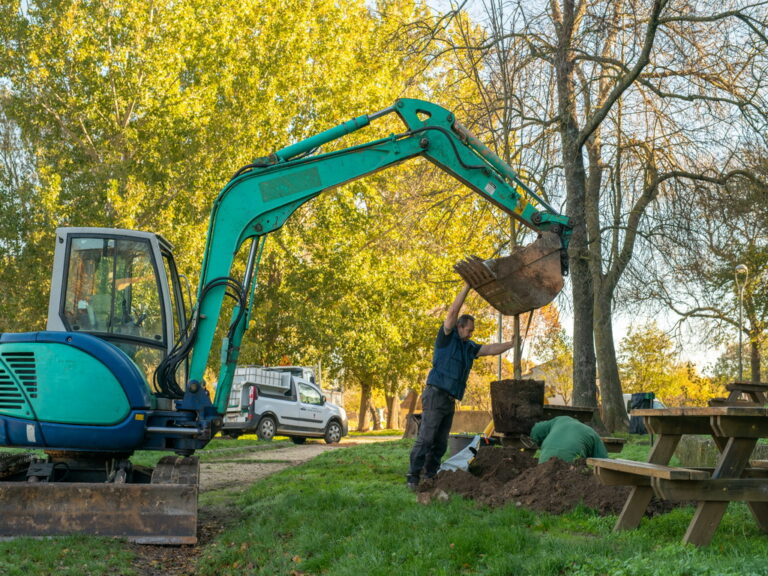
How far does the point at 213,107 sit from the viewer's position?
28.8 meters

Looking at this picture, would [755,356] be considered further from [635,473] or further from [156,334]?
[635,473]

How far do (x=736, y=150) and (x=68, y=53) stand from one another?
764 inches

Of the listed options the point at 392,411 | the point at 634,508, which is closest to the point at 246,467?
the point at 634,508

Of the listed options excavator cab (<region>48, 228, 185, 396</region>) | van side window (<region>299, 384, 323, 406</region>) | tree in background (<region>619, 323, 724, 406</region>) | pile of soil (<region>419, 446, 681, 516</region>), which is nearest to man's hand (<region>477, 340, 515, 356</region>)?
pile of soil (<region>419, 446, 681, 516</region>)

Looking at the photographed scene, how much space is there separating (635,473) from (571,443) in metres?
2.62

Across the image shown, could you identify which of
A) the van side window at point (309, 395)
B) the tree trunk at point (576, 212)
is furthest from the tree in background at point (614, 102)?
the van side window at point (309, 395)

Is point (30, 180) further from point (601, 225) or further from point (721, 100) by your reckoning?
point (721, 100)

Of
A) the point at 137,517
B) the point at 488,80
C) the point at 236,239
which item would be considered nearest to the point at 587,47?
the point at 488,80

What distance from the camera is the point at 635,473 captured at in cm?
609

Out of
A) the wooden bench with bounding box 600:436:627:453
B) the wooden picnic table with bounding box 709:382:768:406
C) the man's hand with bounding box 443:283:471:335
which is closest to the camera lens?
the man's hand with bounding box 443:283:471:335

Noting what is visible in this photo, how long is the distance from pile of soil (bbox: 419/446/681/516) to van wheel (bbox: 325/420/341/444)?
19.1 meters

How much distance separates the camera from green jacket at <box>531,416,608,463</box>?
863cm

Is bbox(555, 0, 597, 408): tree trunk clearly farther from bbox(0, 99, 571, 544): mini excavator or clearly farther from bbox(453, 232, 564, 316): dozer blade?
bbox(0, 99, 571, 544): mini excavator

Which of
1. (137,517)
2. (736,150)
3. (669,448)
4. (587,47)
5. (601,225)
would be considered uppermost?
(587,47)
